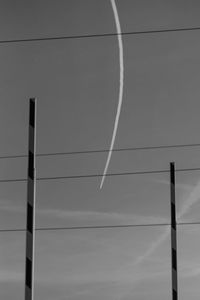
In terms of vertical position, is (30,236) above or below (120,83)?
below

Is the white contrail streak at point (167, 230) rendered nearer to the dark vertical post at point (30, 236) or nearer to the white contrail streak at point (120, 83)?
the white contrail streak at point (120, 83)

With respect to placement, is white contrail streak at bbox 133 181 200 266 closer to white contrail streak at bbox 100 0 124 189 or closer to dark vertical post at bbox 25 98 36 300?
white contrail streak at bbox 100 0 124 189

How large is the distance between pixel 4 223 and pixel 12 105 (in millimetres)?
2075

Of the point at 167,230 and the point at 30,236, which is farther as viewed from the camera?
the point at 167,230

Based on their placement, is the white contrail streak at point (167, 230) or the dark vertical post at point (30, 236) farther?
the white contrail streak at point (167, 230)

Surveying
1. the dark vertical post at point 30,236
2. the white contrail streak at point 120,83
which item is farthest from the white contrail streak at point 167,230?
the dark vertical post at point 30,236

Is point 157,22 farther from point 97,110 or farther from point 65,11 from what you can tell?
point 97,110

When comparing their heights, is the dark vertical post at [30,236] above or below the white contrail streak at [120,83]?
below

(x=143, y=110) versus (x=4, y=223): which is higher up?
(x=143, y=110)

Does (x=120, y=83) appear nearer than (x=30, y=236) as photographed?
No

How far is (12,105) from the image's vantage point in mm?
6871

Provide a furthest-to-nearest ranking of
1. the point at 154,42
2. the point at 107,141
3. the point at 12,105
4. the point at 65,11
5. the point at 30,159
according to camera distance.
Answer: the point at 107,141, the point at 12,105, the point at 154,42, the point at 65,11, the point at 30,159

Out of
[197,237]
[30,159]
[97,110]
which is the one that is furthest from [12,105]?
[30,159]

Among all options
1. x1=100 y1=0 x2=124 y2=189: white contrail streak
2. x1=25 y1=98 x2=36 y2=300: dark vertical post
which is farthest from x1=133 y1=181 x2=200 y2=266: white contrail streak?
x1=25 y1=98 x2=36 y2=300: dark vertical post
